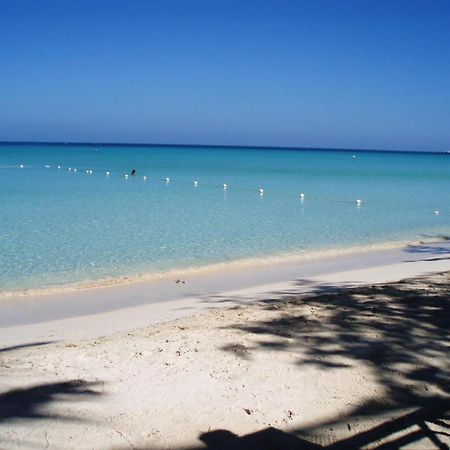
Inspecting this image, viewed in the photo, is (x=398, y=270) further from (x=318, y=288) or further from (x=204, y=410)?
(x=204, y=410)

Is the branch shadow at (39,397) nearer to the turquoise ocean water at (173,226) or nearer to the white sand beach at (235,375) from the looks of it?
the white sand beach at (235,375)

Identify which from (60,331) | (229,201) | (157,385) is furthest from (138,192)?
(157,385)

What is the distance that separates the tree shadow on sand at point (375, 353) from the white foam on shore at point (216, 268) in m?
3.20

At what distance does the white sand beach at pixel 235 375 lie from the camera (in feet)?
11.5

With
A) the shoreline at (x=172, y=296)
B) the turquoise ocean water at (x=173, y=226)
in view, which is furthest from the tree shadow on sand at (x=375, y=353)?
the turquoise ocean water at (x=173, y=226)

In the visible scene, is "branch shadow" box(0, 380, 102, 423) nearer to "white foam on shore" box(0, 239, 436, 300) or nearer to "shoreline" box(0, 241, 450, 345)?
"shoreline" box(0, 241, 450, 345)

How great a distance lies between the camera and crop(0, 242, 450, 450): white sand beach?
351 centimetres

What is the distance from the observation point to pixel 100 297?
341 inches

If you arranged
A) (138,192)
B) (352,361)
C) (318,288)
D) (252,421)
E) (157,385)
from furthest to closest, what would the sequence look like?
(138,192)
(318,288)
(352,361)
(157,385)
(252,421)

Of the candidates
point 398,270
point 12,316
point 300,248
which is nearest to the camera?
point 12,316

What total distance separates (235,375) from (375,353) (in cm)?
145

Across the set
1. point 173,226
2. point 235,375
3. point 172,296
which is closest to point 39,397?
point 235,375

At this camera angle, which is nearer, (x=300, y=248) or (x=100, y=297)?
(x=100, y=297)

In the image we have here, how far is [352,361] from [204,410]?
1.59 m
